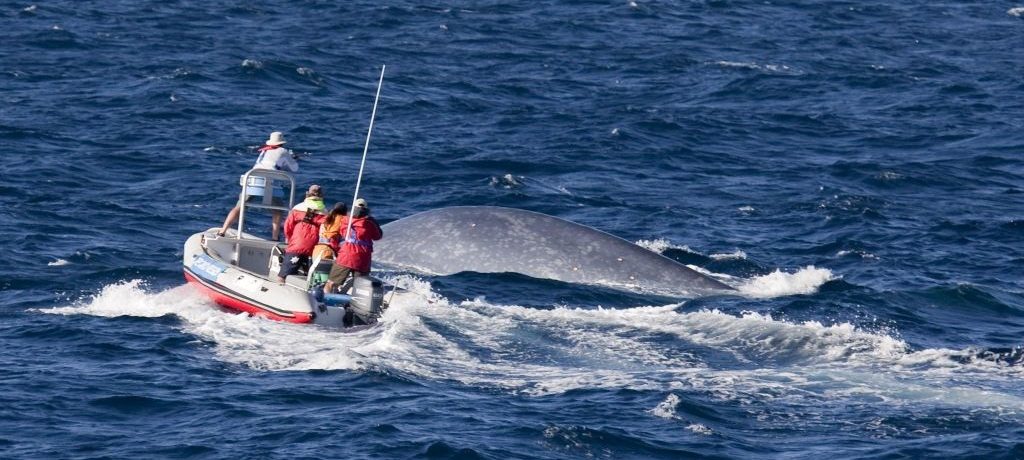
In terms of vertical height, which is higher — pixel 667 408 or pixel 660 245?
pixel 667 408

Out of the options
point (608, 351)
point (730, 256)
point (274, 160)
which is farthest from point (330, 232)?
point (730, 256)

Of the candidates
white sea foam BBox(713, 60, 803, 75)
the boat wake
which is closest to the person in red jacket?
the boat wake

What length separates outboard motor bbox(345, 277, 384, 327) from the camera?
2580cm

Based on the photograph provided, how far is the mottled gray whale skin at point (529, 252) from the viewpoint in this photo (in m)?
28.7

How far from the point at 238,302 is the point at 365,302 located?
1.96 meters

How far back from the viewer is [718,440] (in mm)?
19734

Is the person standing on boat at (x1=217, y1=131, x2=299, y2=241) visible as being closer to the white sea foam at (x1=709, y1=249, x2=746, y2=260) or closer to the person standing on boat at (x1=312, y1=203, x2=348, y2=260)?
→ the person standing on boat at (x1=312, y1=203, x2=348, y2=260)

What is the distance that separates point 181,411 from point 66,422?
1357mm

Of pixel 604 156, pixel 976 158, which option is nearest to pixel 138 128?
pixel 604 156

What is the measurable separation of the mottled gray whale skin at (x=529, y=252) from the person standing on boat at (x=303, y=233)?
108 inches

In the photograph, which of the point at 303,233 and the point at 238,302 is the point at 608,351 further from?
the point at 238,302

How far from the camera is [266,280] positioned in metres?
25.9

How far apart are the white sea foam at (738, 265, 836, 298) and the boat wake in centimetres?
232

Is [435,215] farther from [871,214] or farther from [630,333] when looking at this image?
[871,214]
